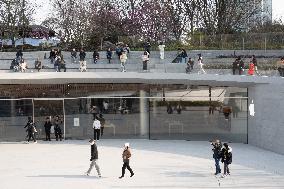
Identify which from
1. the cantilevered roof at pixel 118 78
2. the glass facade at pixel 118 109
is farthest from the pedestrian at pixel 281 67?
the glass facade at pixel 118 109

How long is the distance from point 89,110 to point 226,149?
Answer: 39.6 feet

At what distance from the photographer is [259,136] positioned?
29141 millimetres

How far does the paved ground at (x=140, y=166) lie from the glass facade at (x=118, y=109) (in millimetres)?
1085

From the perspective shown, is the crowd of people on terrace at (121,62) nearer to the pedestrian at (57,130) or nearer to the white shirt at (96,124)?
the white shirt at (96,124)

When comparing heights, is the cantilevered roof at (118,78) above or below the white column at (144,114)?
above

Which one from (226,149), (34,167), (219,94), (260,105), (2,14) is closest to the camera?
(226,149)

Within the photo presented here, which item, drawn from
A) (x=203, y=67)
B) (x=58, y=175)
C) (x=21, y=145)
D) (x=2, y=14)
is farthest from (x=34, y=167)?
(x=2, y=14)

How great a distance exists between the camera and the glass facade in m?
31.5

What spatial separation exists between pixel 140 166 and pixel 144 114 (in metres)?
8.12

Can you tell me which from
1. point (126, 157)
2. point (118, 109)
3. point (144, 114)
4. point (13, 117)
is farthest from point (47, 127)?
point (126, 157)

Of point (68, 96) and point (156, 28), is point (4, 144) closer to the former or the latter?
point (68, 96)

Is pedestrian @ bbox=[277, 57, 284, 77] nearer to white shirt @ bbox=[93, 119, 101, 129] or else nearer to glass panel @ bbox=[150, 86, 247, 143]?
glass panel @ bbox=[150, 86, 247, 143]

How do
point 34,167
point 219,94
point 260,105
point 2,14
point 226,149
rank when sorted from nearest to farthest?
point 226,149 → point 34,167 → point 260,105 → point 219,94 → point 2,14

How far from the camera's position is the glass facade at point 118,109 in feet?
103
